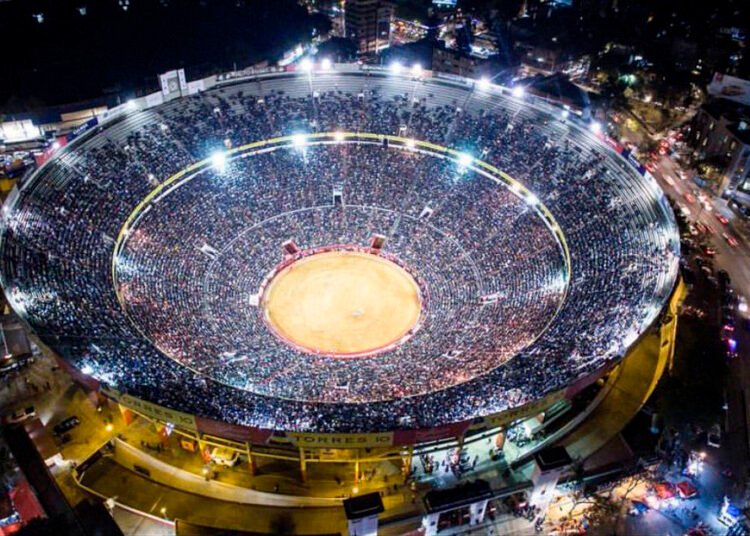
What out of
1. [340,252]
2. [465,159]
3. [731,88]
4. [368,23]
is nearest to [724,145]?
[731,88]

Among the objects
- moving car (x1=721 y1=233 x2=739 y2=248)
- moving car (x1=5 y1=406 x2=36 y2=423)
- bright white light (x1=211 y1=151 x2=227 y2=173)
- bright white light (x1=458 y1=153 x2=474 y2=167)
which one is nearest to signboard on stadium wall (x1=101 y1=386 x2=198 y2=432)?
moving car (x1=5 y1=406 x2=36 y2=423)

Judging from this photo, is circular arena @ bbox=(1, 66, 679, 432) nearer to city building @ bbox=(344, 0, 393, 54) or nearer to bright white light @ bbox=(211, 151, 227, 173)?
bright white light @ bbox=(211, 151, 227, 173)

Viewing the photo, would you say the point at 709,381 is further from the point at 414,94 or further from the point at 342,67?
the point at 342,67

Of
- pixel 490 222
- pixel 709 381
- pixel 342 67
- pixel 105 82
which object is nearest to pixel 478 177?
pixel 490 222

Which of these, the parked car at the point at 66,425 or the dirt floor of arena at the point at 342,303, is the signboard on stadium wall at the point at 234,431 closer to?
the parked car at the point at 66,425

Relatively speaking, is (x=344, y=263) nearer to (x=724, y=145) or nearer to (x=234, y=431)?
(x=234, y=431)

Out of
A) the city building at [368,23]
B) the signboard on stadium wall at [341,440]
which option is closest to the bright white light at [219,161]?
the signboard on stadium wall at [341,440]
